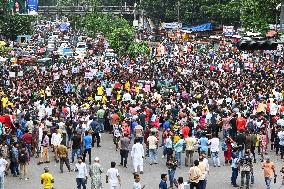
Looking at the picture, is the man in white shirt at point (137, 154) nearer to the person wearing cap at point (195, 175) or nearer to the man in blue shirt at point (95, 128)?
the person wearing cap at point (195, 175)

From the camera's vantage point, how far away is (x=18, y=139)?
22750 mm

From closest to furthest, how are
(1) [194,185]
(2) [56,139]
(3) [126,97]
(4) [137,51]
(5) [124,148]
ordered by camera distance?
(1) [194,185] → (5) [124,148] → (2) [56,139] → (3) [126,97] → (4) [137,51]

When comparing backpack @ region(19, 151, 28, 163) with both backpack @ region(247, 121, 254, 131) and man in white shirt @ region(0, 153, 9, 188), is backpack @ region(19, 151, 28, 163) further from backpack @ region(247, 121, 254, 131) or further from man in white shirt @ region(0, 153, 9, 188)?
backpack @ region(247, 121, 254, 131)

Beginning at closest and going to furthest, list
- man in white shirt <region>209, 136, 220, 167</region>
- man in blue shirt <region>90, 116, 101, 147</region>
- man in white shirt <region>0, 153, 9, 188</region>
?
man in white shirt <region>0, 153, 9, 188</region> → man in white shirt <region>209, 136, 220, 167</region> → man in blue shirt <region>90, 116, 101, 147</region>

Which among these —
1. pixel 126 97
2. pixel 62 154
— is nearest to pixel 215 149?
pixel 62 154

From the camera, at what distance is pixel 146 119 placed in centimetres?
2686

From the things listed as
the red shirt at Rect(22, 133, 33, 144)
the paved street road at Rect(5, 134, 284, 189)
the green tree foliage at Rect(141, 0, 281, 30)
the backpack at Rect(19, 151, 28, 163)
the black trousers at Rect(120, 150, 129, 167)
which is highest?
the green tree foliage at Rect(141, 0, 281, 30)

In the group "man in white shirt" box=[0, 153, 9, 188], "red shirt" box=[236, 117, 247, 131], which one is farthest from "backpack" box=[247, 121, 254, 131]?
"man in white shirt" box=[0, 153, 9, 188]

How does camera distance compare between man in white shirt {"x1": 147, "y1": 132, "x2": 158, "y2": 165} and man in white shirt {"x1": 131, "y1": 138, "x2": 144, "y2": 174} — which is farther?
man in white shirt {"x1": 147, "y1": 132, "x2": 158, "y2": 165}

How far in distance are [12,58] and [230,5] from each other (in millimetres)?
33573

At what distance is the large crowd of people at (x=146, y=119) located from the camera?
21.1 metres

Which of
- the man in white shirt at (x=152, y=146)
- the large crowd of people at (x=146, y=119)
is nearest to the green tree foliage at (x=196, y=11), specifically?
the large crowd of people at (x=146, y=119)

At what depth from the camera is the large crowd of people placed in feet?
69.2

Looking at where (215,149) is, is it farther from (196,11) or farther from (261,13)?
(196,11)
